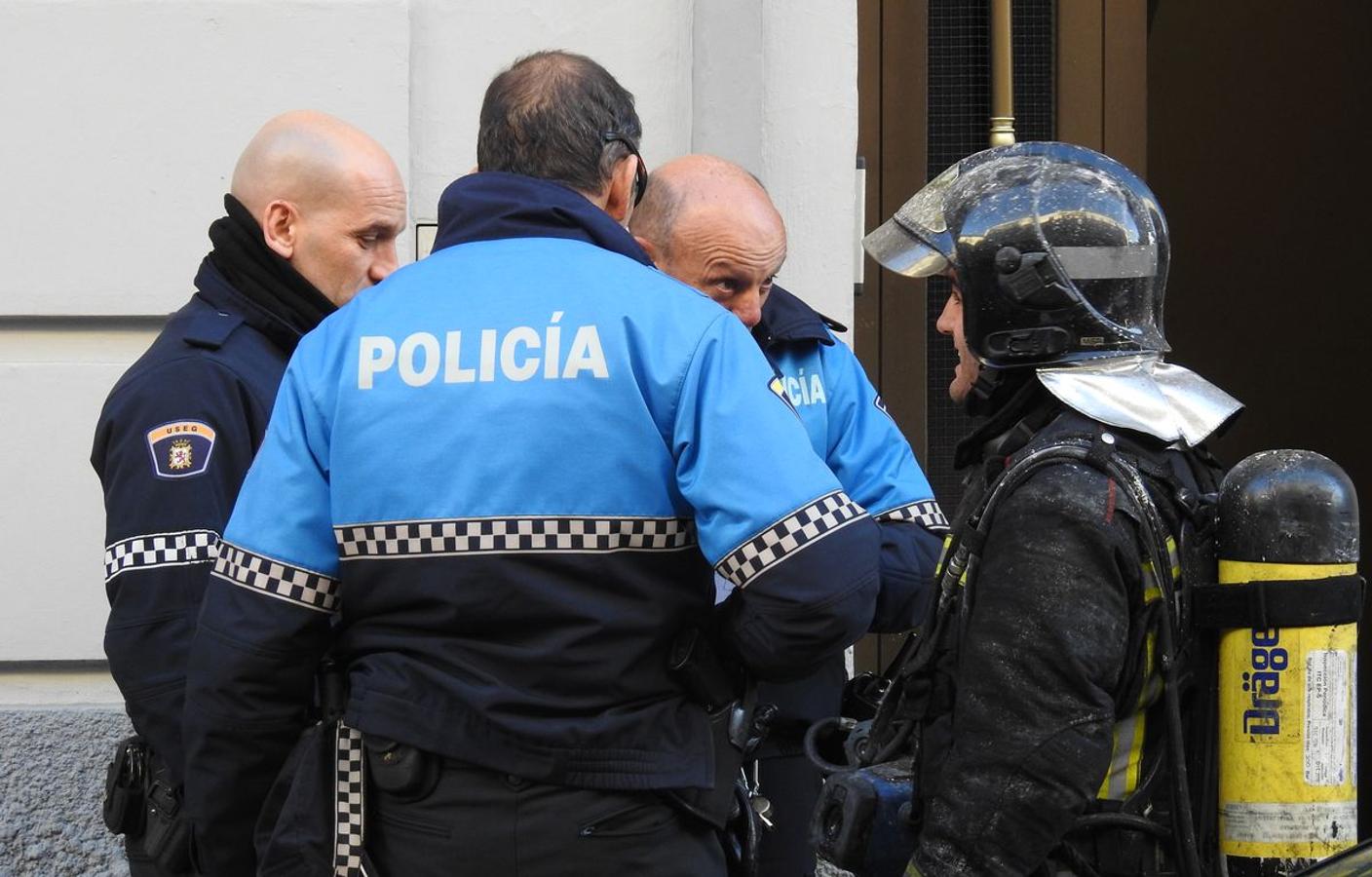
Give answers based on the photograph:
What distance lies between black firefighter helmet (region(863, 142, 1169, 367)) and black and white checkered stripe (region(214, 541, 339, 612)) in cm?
98

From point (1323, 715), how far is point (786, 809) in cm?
120

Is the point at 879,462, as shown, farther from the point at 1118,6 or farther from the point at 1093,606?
the point at 1118,6

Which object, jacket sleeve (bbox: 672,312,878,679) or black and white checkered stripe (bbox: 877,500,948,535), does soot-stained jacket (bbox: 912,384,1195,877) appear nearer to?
jacket sleeve (bbox: 672,312,878,679)

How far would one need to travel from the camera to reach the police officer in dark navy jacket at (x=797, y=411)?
10.1 feet

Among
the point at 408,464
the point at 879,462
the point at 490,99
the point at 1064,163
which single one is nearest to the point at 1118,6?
the point at 879,462

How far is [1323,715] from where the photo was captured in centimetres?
213

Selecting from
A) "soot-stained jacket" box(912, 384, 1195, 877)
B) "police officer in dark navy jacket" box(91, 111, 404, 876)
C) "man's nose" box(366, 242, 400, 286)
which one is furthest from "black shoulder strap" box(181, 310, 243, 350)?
"soot-stained jacket" box(912, 384, 1195, 877)

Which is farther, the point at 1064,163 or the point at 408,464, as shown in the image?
the point at 1064,163

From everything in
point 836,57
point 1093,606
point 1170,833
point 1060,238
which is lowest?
point 1170,833

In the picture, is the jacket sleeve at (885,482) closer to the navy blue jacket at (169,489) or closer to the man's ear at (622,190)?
the man's ear at (622,190)

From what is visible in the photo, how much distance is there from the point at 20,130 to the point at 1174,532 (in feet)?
10.1

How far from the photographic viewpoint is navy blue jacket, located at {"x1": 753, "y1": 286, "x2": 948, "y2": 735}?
9.99 ft

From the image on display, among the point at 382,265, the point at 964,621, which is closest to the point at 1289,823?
the point at 964,621

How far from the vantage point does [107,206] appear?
413cm
